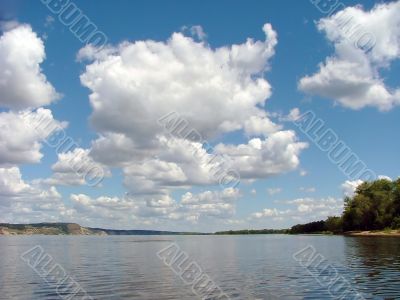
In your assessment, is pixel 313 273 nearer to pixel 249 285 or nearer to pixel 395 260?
pixel 249 285

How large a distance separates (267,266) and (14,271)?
3786 centimetres

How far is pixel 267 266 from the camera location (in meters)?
73.2

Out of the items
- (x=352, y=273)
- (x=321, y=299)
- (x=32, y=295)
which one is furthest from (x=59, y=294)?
(x=352, y=273)

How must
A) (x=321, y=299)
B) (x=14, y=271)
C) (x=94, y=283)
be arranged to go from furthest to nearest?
(x=14, y=271) < (x=94, y=283) < (x=321, y=299)

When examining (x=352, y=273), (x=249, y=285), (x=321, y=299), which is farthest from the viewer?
(x=352, y=273)

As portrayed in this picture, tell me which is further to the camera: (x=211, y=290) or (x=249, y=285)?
(x=249, y=285)

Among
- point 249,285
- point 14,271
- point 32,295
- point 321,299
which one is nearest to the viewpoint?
point 321,299

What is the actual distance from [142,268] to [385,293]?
39007mm

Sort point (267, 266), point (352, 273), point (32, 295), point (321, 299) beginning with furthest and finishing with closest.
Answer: point (267, 266), point (352, 273), point (32, 295), point (321, 299)

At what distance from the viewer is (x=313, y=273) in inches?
2388

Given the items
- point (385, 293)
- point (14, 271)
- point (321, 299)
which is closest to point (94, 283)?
point (14, 271)

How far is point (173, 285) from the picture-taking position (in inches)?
2028

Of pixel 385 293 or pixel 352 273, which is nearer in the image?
pixel 385 293

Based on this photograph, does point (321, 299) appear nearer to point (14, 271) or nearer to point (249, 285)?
point (249, 285)
